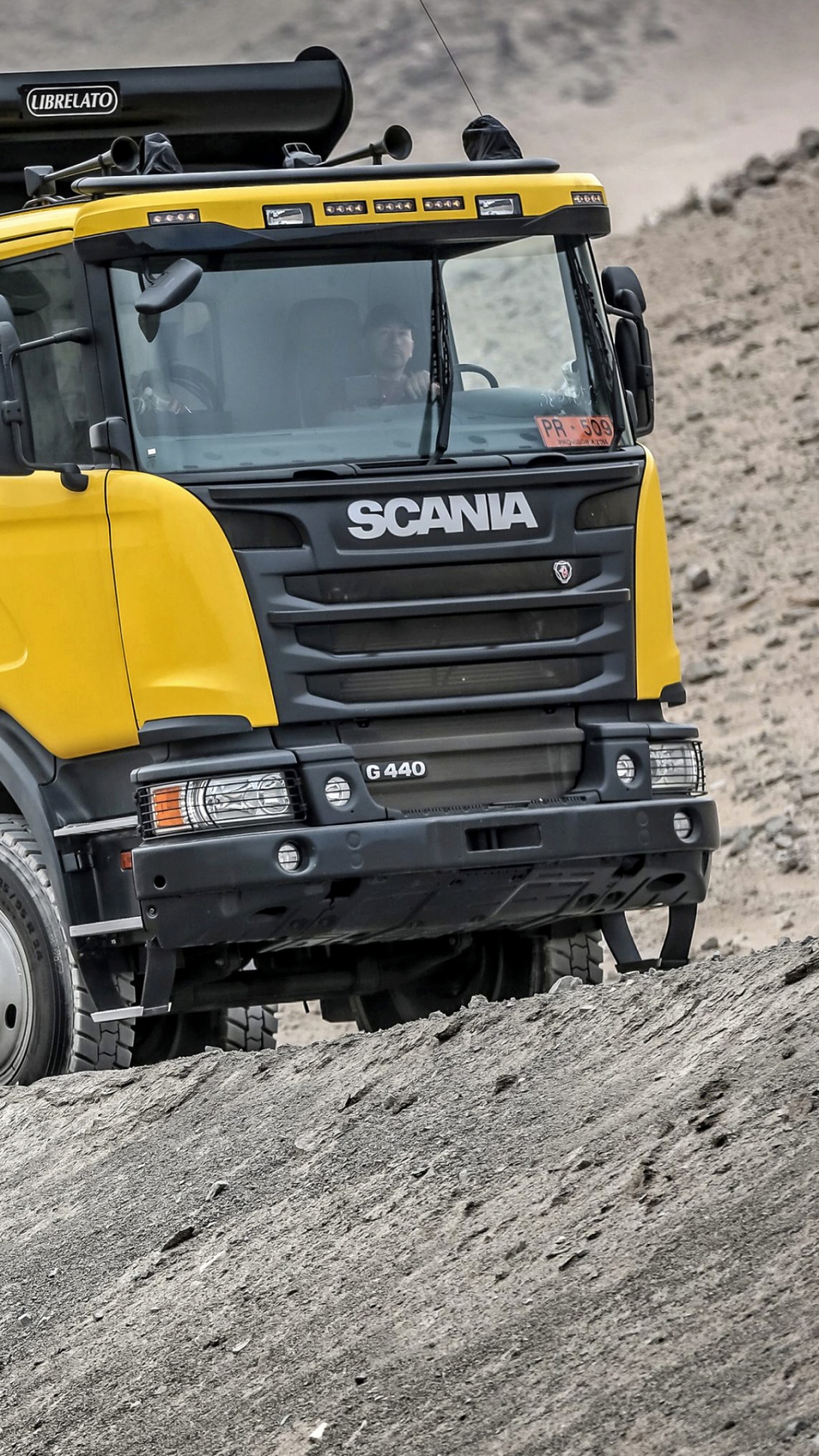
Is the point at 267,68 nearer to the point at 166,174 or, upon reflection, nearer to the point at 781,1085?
the point at 166,174

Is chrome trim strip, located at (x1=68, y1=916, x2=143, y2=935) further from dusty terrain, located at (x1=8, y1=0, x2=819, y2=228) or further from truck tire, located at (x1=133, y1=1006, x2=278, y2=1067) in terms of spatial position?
dusty terrain, located at (x1=8, y1=0, x2=819, y2=228)

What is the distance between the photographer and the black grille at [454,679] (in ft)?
27.1

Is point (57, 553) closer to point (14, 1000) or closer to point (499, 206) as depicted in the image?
point (14, 1000)

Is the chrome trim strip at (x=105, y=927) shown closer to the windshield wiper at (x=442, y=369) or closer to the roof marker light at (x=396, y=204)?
the windshield wiper at (x=442, y=369)

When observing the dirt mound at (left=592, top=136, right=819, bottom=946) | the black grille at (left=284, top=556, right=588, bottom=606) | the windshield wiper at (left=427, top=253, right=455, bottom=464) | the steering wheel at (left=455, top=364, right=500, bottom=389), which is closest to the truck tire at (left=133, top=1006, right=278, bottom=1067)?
the black grille at (left=284, top=556, right=588, bottom=606)

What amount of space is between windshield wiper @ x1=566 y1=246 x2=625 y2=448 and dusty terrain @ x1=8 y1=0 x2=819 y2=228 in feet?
166

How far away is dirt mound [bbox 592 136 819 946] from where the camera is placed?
1981 cm

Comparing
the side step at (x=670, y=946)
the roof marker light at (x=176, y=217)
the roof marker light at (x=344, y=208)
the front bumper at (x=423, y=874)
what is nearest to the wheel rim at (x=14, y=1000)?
the front bumper at (x=423, y=874)

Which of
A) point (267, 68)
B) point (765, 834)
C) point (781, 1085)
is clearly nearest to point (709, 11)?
point (765, 834)

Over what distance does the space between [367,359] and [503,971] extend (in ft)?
10.1

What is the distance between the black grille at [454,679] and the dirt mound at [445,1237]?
4.09 ft

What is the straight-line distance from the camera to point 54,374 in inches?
331

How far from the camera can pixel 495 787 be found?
8492 mm

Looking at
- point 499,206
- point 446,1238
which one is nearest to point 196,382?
point 499,206
